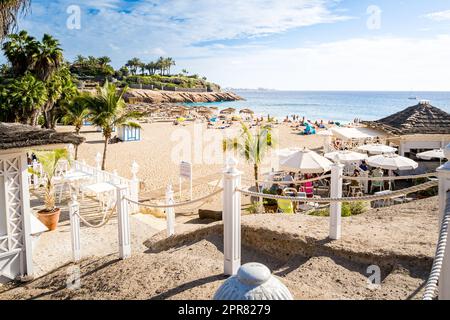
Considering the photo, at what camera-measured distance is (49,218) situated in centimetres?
920

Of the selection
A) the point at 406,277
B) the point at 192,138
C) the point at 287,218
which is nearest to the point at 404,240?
the point at 406,277

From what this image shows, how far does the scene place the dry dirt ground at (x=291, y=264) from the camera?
13.9 ft

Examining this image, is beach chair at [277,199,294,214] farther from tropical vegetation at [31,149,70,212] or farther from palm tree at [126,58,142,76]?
palm tree at [126,58,142,76]

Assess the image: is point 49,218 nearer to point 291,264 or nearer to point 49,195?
point 49,195

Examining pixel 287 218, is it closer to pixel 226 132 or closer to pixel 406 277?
pixel 406 277

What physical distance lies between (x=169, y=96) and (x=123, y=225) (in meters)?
105

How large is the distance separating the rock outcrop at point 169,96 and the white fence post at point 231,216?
8606 centimetres

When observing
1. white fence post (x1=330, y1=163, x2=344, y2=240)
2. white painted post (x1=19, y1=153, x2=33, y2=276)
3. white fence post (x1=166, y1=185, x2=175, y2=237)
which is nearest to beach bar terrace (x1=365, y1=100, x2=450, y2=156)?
white fence post (x1=330, y1=163, x2=344, y2=240)

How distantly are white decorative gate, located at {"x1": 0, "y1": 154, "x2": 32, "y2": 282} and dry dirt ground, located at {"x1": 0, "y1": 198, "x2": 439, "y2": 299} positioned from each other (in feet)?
1.24

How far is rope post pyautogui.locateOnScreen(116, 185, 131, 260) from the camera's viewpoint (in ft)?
18.4
